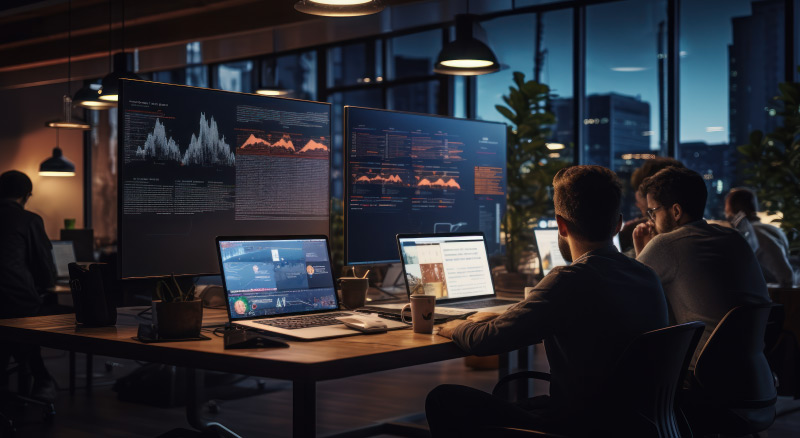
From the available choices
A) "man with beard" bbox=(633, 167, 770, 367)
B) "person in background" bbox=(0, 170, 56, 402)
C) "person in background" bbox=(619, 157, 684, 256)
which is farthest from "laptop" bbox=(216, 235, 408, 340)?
"person in background" bbox=(0, 170, 56, 402)

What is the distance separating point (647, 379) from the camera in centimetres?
201

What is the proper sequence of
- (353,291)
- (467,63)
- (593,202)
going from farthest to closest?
(467,63)
(353,291)
(593,202)

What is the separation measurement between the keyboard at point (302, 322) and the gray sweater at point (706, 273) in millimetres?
1175

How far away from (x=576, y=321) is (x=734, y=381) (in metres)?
0.84

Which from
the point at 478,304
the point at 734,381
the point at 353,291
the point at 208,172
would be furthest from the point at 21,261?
the point at 734,381

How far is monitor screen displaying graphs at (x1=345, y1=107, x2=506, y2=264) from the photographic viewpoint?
131 inches

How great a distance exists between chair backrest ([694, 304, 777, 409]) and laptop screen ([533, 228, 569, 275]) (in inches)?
71.0

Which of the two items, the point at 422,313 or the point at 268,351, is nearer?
the point at 268,351

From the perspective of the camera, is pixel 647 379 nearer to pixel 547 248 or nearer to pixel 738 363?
pixel 738 363

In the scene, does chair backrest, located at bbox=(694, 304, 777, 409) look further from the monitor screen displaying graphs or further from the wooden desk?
the monitor screen displaying graphs

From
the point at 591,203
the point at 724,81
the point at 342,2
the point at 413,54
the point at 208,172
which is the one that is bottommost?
the point at 591,203

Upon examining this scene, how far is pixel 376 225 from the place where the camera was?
340 centimetres

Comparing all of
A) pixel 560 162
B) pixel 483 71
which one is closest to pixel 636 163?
pixel 560 162

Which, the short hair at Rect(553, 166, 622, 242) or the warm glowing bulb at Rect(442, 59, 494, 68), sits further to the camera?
the warm glowing bulb at Rect(442, 59, 494, 68)
